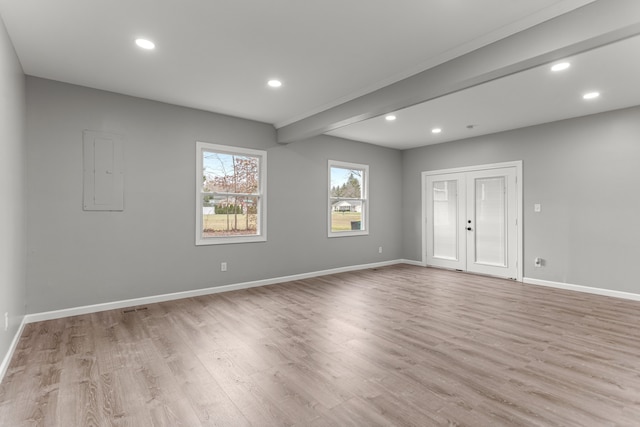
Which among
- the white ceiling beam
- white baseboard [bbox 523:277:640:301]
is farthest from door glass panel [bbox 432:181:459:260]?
the white ceiling beam

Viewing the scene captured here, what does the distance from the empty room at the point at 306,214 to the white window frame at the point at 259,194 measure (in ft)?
0.12

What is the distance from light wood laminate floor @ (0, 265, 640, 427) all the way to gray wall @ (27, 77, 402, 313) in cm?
52

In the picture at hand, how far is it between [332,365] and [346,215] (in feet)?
14.1

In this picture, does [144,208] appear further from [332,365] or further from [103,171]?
[332,365]

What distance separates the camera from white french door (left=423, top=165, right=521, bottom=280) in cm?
575

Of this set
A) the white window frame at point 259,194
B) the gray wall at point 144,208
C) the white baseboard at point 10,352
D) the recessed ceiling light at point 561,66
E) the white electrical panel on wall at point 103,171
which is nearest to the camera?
the white baseboard at point 10,352

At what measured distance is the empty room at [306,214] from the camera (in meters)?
2.19

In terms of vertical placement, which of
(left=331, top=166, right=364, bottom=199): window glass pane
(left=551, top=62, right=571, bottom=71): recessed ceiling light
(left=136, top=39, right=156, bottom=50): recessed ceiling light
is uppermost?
(left=136, top=39, right=156, bottom=50): recessed ceiling light

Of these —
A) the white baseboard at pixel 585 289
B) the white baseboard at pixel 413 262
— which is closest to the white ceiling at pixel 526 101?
the white baseboard at pixel 585 289

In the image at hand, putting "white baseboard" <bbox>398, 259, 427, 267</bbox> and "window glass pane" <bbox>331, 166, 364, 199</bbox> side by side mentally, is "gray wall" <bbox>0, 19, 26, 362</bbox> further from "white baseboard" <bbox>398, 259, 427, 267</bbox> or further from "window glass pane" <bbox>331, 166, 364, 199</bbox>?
"white baseboard" <bbox>398, 259, 427, 267</bbox>

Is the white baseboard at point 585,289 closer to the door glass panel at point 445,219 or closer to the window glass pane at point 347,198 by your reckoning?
the door glass panel at point 445,219

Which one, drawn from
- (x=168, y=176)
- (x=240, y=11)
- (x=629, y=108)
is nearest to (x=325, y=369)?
(x=240, y=11)

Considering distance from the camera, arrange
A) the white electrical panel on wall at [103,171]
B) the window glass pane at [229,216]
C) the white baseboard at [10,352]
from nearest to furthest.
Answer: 1. the white baseboard at [10,352]
2. the white electrical panel on wall at [103,171]
3. the window glass pane at [229,216]

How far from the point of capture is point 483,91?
391cm
